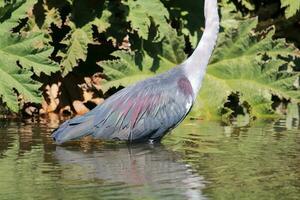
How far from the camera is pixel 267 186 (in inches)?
230

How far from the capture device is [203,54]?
8.16m

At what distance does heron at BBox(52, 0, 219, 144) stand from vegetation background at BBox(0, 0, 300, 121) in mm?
1428

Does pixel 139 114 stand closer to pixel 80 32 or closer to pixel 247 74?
pixel 80 32

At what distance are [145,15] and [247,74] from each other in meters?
1.37

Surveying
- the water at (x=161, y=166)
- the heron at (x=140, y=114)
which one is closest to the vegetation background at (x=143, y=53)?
the water at (x=161, y=166)

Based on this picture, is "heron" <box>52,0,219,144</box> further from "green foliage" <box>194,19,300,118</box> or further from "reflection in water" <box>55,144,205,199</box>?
"green foliage" <box>194,19,300,118</box>

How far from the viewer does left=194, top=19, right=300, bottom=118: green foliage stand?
961cm

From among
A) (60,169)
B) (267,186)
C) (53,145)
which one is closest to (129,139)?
(53,145)

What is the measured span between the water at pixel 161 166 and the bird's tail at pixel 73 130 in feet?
0.34

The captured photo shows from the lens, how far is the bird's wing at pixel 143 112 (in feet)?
25.4

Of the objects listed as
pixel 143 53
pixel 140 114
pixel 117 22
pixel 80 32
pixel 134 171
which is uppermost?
pixel 117 22

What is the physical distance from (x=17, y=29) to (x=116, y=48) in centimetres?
122

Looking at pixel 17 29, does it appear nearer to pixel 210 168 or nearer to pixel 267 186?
pixel 210 168

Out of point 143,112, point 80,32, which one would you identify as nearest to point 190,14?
point 80,32
